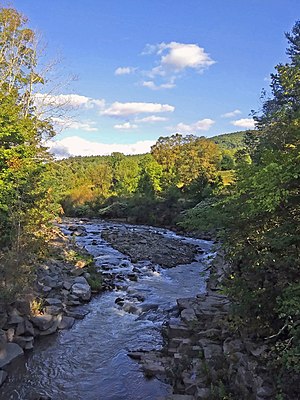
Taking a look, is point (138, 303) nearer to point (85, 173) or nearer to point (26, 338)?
point (26, 338)

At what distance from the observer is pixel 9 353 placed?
23.0 feet

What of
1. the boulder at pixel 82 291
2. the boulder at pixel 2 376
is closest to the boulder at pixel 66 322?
the boulder at pixel 82 291

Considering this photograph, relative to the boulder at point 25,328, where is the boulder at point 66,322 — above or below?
below

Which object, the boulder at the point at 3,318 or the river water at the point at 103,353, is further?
the boulder at the point at 3,318

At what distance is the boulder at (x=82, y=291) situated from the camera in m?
10.8

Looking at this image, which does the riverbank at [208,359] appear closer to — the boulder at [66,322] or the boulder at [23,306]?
the boulder at [66,322]

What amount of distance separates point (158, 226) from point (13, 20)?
800 inches

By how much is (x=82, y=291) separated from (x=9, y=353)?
13.1 feet

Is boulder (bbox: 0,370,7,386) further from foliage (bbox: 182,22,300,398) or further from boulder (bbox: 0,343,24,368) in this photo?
foliage (bbox: 182,22,300,398)

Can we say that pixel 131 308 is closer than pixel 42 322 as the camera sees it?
No

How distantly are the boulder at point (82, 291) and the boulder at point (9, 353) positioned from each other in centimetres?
352

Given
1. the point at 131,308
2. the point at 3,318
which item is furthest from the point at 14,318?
the point at 131,308

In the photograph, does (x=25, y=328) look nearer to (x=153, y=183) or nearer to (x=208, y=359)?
(x=208, y=359)

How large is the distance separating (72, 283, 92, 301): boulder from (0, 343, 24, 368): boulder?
3516 millimetres
